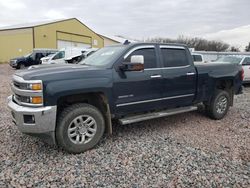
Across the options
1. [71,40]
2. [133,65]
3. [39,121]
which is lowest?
[39,121]

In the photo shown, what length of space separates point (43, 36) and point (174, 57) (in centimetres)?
2963

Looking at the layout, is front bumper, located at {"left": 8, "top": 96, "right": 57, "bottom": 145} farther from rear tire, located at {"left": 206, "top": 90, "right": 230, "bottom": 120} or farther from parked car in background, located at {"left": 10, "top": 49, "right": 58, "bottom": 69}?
parked car in background, located at {"left": 10, "top": 49, "right": 58, "bottom": 69}

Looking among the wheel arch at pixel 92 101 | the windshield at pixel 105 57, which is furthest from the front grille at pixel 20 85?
the windshield at pixel 105 57

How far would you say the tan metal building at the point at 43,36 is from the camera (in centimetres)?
3056

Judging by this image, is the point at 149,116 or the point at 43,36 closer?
the point at 149,116

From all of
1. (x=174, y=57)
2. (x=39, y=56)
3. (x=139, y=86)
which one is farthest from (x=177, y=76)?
(x=39, y=56)

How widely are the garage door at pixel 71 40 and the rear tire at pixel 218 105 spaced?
30.8 metres

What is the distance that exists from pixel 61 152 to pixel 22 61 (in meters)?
20.3

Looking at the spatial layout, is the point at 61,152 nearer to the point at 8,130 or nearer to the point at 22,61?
the point at 8,130

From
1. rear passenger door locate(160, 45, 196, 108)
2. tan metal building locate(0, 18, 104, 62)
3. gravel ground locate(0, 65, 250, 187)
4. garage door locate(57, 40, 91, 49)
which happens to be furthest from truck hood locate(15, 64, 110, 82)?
garage door locate(57, 40, 91, 49)

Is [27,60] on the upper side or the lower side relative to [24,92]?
upper

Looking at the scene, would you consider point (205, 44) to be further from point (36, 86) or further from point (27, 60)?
point (36, 86)

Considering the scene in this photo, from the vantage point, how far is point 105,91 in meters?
3.92

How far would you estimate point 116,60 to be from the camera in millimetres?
4148
